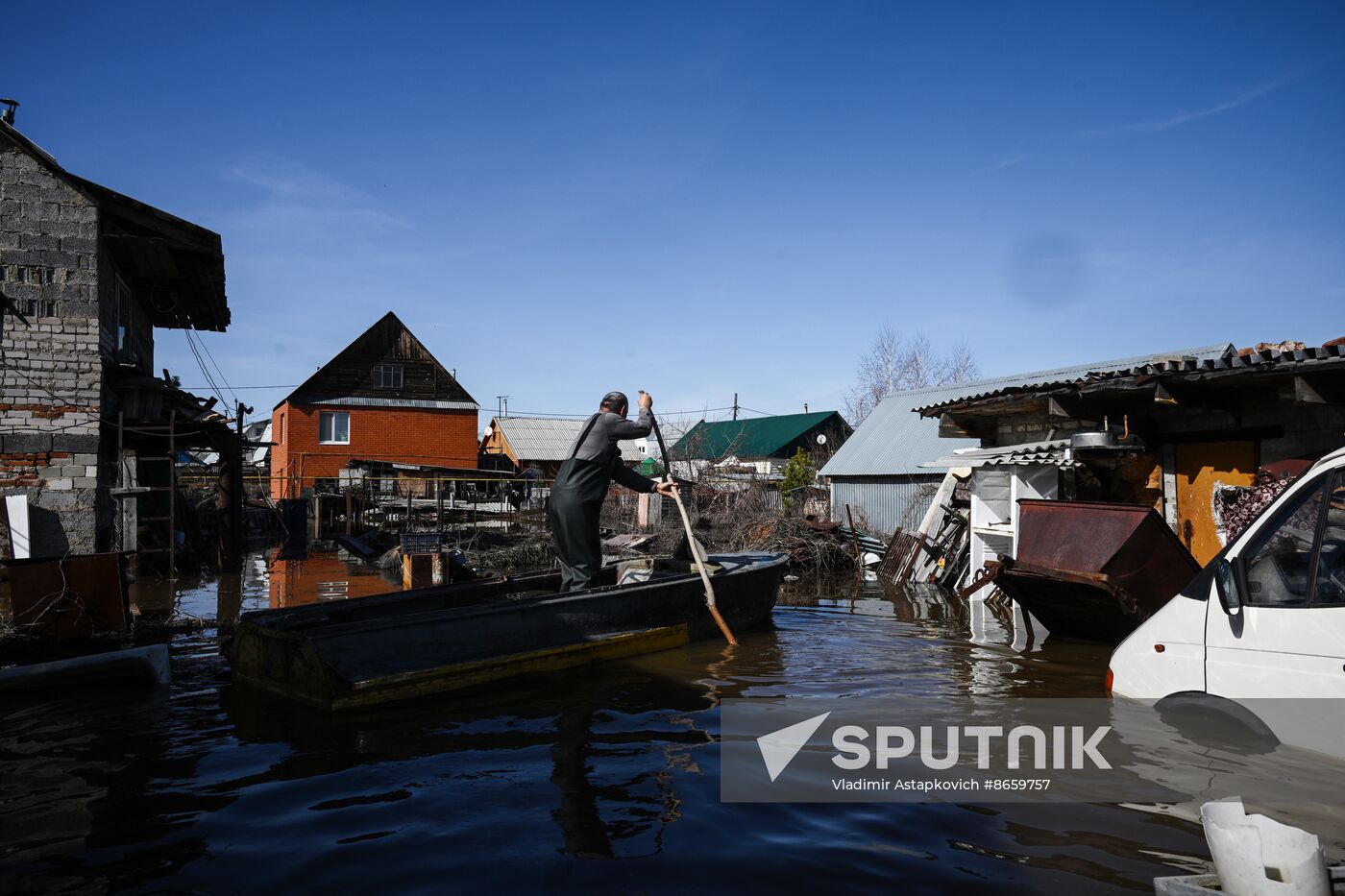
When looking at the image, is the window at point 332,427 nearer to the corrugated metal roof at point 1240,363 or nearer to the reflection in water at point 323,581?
the reflection in water at point 323,581

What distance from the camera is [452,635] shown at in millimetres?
6410

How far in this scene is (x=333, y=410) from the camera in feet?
110

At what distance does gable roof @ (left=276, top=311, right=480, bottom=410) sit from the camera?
33.4m

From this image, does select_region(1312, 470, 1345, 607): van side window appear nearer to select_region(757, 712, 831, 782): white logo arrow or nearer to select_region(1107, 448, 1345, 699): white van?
select_region(1107, 448, 1345, 699): white van

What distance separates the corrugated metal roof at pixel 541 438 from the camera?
41.5 meters

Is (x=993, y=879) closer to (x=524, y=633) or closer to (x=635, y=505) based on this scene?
(x=524, y=633)

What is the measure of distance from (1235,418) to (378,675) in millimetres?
9500

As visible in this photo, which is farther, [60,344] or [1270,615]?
[60,344]

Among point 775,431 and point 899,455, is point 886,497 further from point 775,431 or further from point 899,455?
point 775,431

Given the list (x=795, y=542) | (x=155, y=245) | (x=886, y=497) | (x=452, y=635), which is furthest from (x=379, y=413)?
(x=452, y=635)

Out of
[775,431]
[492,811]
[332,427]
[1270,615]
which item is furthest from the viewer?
[775,431]

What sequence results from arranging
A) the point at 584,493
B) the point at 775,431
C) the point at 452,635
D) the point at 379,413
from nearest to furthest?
the point at 452,635
the point at 584,493
the point at 379,413
the point at 775,431

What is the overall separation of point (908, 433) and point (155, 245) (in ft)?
52.6

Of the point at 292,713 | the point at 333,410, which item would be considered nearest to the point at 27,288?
the point at 292,713
